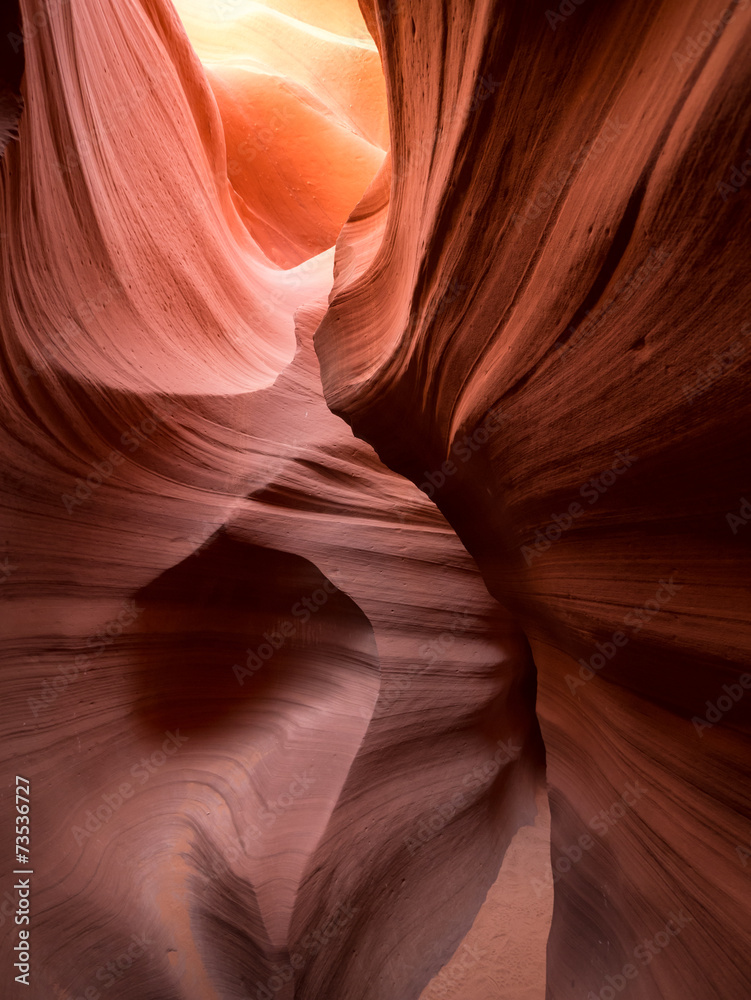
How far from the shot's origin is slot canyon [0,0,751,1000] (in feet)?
3.26

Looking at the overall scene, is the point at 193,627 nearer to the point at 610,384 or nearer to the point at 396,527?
the point at 396,527

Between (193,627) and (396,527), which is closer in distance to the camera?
(193,627)

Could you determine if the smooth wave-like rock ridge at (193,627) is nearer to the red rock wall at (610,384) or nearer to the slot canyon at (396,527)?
the slot canyon at (396,527)

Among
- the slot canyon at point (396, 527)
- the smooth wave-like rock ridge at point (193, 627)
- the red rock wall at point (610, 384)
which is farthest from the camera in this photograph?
the smooth wave-like rock ridge at point (193, 627)

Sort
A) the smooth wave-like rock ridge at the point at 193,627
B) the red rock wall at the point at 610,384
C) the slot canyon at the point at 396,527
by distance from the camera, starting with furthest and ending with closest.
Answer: the smooth wave-like rock ridge at the point at 193,627, the slot canyon at the point at 396,527, the red rock wall at the point at 610,384

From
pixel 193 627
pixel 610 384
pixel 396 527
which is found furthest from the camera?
pixel 396 527

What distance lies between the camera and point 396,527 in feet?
9.34

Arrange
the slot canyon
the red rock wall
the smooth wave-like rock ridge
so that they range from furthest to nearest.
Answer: the smooth wave-like rock ridge
the slot canyon
the red rock wall

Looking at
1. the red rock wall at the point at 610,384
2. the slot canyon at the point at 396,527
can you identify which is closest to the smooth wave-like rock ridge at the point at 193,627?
the slot canyon at the point at 396,527

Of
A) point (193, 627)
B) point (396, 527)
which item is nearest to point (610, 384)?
point (396, 527)

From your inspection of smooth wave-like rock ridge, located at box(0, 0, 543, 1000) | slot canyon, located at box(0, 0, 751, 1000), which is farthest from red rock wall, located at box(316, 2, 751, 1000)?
smooth wave-like rock ridge, located at box(0, 0, 543, 1000)

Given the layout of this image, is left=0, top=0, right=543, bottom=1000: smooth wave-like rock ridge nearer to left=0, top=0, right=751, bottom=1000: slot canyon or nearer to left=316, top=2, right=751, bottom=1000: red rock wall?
left=0, top=0, right=751, bottom=1000: slot canyon

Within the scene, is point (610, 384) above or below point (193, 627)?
above

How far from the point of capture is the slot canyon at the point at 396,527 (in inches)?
39.1
